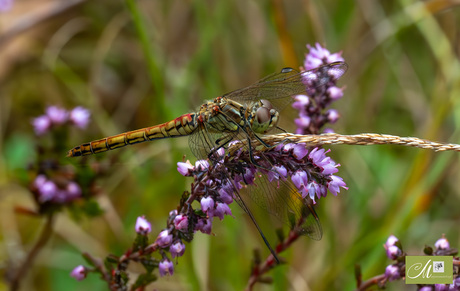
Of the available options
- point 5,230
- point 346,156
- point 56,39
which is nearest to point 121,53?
point 56,39

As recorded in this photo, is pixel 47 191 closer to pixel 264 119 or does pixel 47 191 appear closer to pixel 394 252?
pixel 264 119

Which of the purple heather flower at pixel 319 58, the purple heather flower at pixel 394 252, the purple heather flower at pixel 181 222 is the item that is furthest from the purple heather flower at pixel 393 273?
the purple heather flower at pixel 319 58

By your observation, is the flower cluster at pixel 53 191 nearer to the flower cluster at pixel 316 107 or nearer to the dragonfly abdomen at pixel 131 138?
the dragonfly abdomen at pixel 131 138

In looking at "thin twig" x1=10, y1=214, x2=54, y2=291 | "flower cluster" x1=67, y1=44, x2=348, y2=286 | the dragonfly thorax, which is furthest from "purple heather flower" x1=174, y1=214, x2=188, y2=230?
"thin twig" x1=10, y1=214, x2=54, y2=291

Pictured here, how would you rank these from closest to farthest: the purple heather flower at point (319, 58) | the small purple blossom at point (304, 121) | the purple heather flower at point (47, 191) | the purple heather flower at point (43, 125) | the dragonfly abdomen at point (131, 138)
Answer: the small purple blossom at point (304, 121)
the purple heather flower at point (319, 58)
the dragonfly abdomen at point (131, 138)
the purple heather flower at point (47, 191)
the purple heather flower at point (43, 125)

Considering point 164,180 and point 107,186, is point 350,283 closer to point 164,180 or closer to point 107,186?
point 164,180

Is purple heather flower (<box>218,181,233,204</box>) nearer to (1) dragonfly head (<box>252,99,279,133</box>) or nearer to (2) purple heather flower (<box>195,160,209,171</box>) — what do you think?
(2) purple heather flower (<box>195,160,209,171</box>)

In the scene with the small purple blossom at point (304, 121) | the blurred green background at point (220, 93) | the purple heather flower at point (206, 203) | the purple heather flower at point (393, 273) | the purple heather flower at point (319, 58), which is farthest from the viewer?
the blurred green background at point (220, 93)
